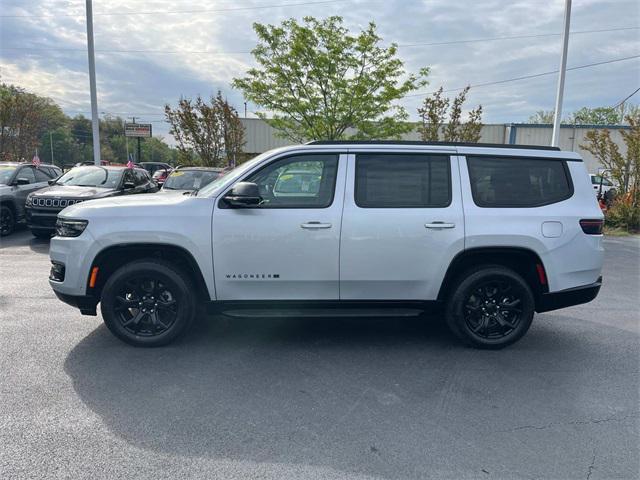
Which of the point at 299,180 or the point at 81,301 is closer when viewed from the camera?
the point at 81,301

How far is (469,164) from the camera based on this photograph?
4.43 metres

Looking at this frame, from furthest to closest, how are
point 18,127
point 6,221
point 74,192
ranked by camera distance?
point 18,127 < point 6,221 < point 74,192

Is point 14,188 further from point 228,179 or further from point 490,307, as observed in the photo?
point 490,307

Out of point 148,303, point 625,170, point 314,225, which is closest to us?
point 314,225

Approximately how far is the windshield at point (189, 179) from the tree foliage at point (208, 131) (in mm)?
7803

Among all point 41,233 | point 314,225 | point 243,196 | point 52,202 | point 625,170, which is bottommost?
point 41,233

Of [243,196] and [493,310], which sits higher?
[243,196]

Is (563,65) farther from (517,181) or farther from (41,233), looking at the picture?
(41,233)

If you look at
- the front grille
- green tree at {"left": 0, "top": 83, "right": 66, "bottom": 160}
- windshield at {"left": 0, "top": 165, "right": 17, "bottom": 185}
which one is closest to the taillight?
the front grille

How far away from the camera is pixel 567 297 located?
4469 millimetres

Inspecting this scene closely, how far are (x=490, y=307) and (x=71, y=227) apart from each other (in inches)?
164

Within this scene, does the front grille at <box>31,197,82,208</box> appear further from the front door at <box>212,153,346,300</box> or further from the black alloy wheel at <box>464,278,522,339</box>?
the black alloy wheel at <box>464,278,522,339</box>

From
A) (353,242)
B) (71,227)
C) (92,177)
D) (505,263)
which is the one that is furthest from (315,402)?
(92,177)

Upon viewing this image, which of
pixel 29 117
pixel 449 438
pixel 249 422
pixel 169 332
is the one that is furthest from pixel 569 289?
pixel 29 117
